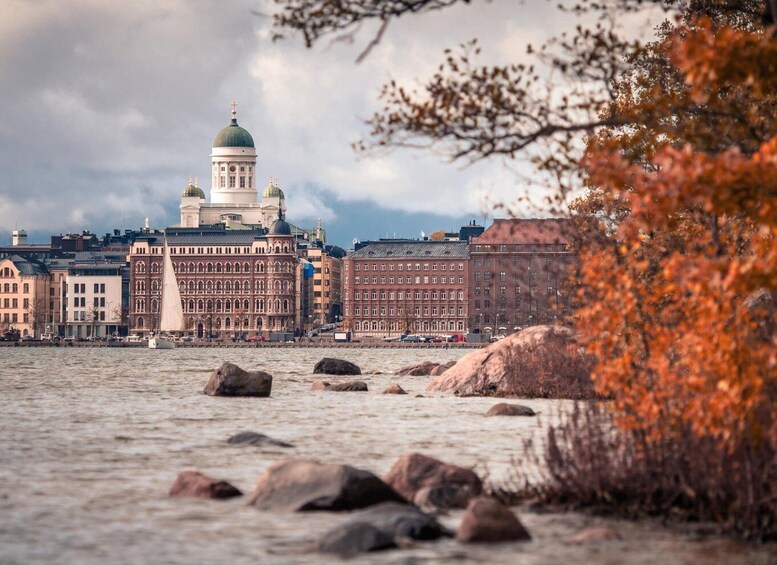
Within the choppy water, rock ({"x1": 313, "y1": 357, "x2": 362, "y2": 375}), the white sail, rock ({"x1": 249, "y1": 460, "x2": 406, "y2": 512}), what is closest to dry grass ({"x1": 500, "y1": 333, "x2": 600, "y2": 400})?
the choppy water

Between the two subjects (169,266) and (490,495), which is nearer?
(490,495)

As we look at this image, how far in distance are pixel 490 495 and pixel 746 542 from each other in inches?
170

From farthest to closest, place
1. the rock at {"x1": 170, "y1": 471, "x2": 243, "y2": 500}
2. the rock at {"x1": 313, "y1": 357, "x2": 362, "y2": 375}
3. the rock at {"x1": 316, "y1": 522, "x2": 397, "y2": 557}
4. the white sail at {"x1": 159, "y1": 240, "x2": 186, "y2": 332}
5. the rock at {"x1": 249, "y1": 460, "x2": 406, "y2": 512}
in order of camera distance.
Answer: the white sail at {"x1": 159, "y1": 240, "x2": 186, "y2": 332}
the rock at {"x1": 313, "y1": 357, "x2": 362, "y2": 375}
the rock at {"x1": 170, "y1": 471, "x2": 243, "y2": 500}
the rock at {"x1": 249, "y1": 460, "x2": 406, "y2": 512}
the rock at {"x1": 316, "y1": 522, "x2": 397, "y2": 557}

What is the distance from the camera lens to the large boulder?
40.1m

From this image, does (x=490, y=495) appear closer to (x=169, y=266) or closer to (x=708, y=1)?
(x=708, y=1)

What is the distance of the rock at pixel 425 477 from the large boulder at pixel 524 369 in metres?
17.1

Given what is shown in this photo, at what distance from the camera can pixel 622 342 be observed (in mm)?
17469

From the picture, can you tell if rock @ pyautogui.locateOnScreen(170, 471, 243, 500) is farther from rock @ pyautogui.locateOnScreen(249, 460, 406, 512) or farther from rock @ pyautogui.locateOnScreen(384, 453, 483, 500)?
rock @ pyautogui.locateOnScreen(384, 453, 483, 500)

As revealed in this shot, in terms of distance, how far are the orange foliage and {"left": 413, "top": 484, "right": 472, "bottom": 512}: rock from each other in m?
2.34

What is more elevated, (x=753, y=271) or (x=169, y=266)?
(x=169, y=266)

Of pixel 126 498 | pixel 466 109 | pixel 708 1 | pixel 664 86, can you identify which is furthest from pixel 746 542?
pixel 664 86

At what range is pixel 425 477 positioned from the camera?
1900cm

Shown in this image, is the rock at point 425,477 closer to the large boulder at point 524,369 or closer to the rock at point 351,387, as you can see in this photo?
the large boulder at point 524,369

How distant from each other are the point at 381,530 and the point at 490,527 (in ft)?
4.10
